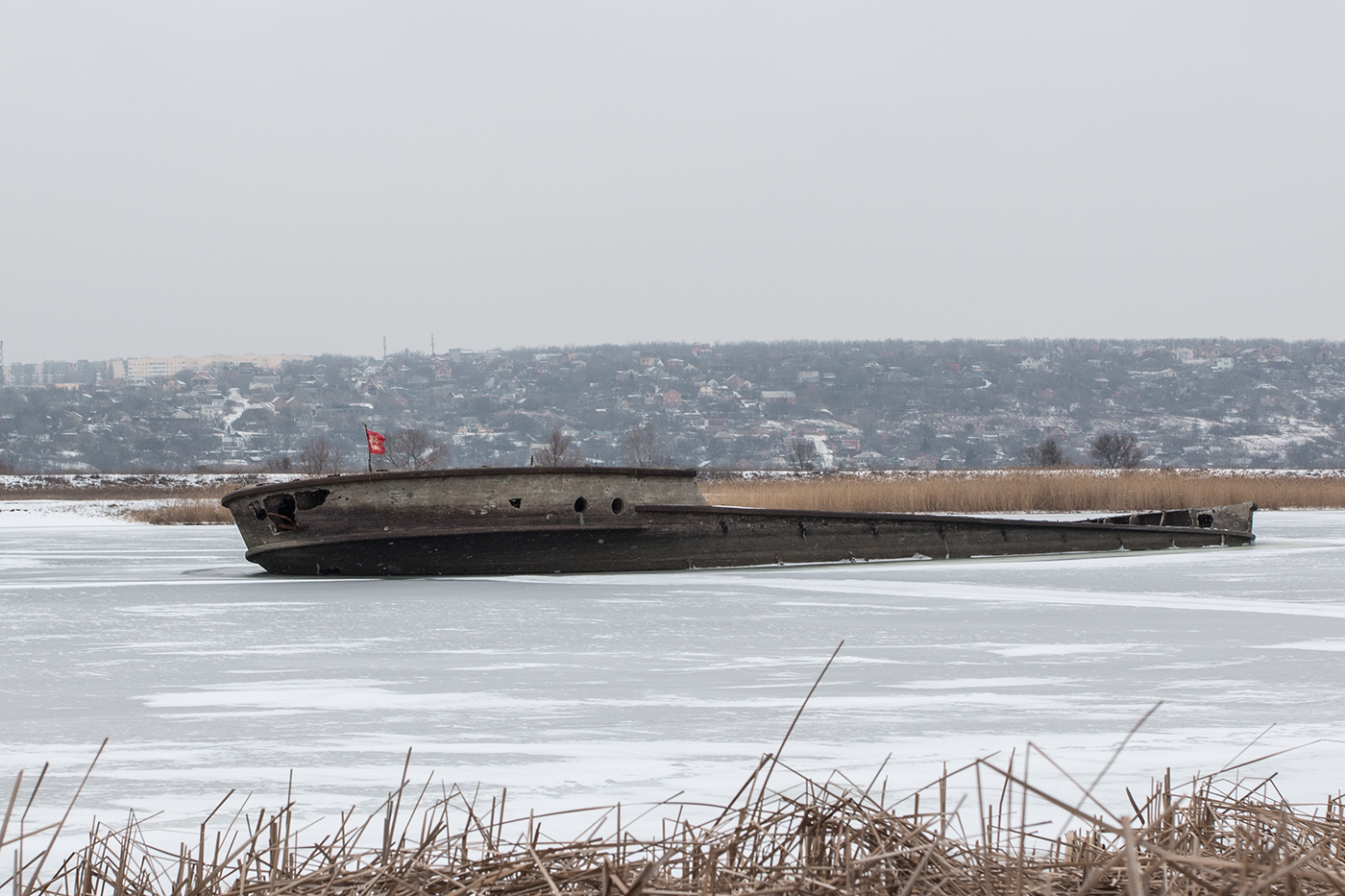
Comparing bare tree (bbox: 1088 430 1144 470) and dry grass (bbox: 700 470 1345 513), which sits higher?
dry grass (bbox: 700 470 1345 513)

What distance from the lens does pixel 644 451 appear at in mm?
102000

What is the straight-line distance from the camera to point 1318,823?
6.77ft

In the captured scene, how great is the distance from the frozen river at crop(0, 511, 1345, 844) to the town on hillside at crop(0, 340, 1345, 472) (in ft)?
305

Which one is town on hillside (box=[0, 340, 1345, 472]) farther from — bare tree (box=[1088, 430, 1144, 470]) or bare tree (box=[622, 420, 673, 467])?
bare tree (box=[1088, 430, 1144, 470])

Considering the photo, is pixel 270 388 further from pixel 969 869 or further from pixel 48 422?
pixel 969 869

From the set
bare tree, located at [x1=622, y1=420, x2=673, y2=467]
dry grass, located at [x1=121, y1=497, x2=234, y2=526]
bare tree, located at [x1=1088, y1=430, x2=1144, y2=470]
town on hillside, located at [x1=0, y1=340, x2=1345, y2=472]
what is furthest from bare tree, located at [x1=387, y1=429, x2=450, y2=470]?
town on hillside, located at [x1=0, y1=340, x2=1345, y2=472]

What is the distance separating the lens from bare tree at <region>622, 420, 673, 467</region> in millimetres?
64812

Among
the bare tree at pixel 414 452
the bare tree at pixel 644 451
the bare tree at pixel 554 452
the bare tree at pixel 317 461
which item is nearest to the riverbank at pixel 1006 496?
the bare tree at pixel 554 452

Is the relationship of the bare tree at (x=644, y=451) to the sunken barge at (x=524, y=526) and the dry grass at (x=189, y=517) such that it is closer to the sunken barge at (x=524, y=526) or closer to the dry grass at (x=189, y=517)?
the dry grass at (x=189, y=517)

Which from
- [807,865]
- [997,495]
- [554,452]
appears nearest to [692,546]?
[997,495]

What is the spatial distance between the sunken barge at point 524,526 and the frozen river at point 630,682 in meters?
1.00

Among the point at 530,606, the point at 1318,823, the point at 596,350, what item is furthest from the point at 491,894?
the point at 596,350

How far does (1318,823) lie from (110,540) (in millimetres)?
15903

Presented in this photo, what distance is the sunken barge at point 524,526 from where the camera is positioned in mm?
10266
